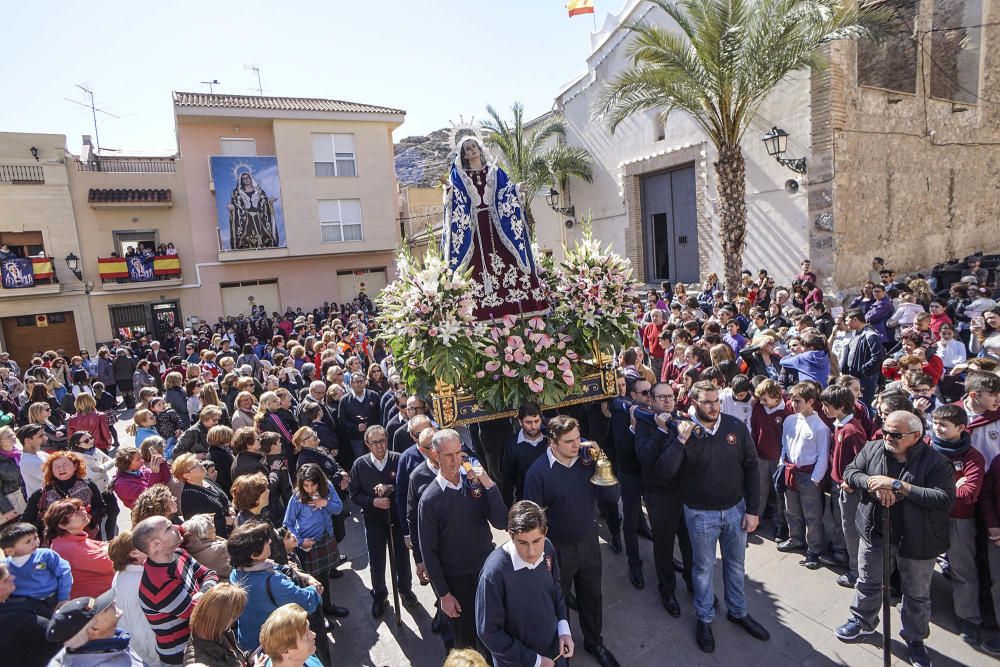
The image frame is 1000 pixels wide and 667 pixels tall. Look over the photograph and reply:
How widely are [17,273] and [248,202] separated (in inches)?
325

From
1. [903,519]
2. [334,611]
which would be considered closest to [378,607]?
[334,611]

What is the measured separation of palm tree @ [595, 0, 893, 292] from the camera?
452 inches

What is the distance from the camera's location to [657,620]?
4.69 meters

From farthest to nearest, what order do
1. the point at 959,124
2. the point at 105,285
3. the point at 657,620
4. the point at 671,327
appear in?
the point at 105,285 → the point at 959,124 → the point at 671,327 → the point at 657,620

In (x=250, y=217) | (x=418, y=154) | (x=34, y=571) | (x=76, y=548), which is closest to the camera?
(x=34, y=571)

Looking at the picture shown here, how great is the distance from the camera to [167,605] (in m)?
3.43

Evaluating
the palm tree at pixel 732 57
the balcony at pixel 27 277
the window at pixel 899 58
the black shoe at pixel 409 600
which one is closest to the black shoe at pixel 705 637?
the black shoe at pixel 409 600

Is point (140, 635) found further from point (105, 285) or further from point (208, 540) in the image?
point (105, 285)


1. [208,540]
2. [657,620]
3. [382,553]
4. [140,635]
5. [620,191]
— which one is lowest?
[657,620]

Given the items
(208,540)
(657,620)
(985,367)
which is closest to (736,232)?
(985,367)

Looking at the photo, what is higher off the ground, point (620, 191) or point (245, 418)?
point (620, 191)

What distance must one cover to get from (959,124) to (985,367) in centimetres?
1567

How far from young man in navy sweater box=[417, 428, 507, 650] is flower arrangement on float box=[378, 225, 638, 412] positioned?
156 cm

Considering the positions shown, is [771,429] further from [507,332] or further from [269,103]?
[269,103]
